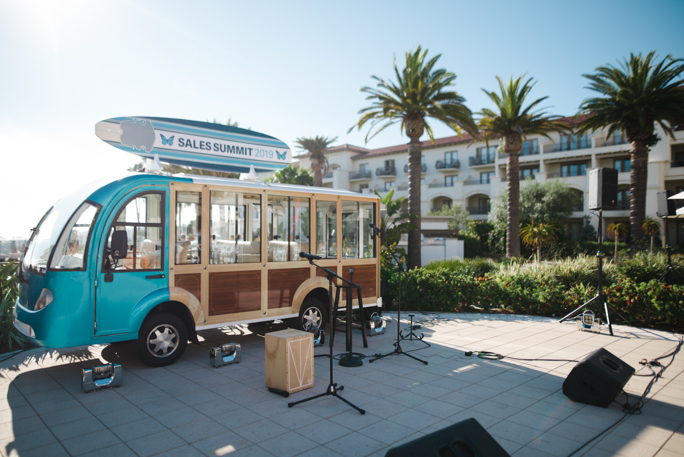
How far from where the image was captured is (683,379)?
6.08 meters

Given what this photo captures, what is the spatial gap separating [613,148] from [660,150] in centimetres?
361

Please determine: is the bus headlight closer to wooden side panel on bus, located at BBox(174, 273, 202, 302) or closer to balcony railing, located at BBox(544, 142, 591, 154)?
wooden side panel on bus, located at BBox(174, 273, 202, 302)

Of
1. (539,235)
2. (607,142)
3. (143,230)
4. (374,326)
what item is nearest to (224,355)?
(143,230)

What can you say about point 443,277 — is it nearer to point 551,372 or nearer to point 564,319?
point 564,319

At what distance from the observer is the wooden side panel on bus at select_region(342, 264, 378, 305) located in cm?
897

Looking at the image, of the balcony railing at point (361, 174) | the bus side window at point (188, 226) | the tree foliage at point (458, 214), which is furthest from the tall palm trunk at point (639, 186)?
the balcony railing at point (361, 174)

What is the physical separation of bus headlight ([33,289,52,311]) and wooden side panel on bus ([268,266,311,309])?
10.7ft

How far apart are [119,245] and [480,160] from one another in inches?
1820

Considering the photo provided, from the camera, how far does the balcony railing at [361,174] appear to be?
180 feet

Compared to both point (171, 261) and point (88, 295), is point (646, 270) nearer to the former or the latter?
point (171, 261)

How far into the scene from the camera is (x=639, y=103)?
19906mm

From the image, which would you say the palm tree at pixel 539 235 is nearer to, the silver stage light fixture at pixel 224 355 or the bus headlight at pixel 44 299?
the silver stage light fixture at pixel 224 355

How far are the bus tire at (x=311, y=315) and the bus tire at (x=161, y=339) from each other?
2.23 meters

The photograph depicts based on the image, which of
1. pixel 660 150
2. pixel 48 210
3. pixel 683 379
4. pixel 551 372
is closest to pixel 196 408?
pixel 48 210
